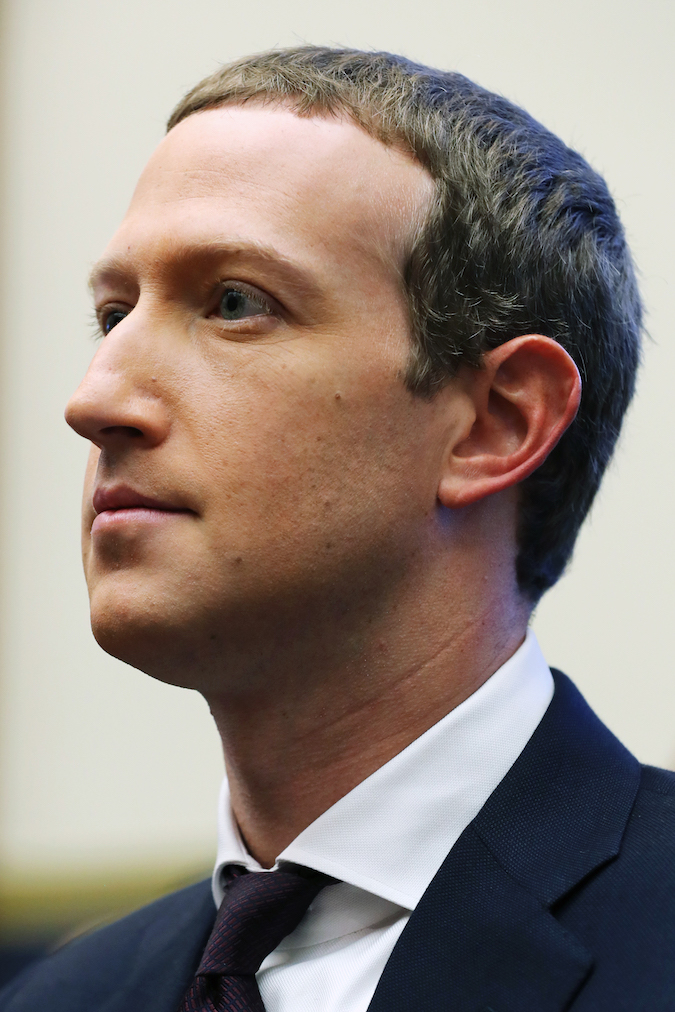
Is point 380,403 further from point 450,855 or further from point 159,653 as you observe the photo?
point 450,855

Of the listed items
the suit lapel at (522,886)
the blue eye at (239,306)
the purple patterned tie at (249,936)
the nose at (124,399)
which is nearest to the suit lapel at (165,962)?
the purple patterned tie at (249,936)

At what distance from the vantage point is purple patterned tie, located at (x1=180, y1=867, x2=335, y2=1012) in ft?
5.23

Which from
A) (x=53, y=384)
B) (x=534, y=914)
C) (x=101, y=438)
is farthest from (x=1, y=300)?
(x=534, y=914)

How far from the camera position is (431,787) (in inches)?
63.8

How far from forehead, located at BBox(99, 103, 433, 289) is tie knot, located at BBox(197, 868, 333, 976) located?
95cm

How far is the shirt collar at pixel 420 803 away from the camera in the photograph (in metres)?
1.57

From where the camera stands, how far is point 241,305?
65.5 inches

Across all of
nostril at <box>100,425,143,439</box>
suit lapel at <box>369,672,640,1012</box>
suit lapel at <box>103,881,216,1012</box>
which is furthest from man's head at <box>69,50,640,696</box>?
suit lapel at <box>103,881,216,1012</box>

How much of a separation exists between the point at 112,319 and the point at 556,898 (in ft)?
3.97

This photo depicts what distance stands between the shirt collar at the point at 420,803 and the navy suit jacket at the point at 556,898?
0.13 ft

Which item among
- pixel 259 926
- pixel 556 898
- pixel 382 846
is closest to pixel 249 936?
pixel 259 926

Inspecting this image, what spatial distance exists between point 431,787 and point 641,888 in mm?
332

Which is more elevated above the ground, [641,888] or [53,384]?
[53,384]

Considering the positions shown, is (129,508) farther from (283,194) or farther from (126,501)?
(283,194)
